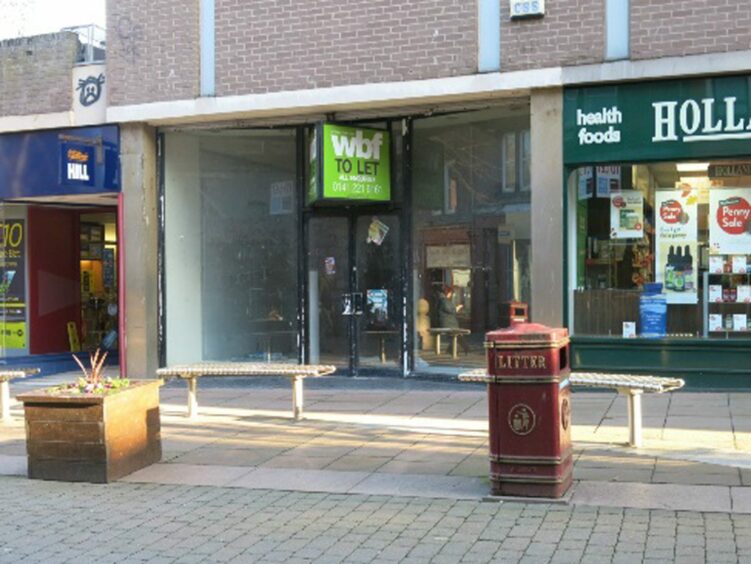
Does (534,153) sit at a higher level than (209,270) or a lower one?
higher

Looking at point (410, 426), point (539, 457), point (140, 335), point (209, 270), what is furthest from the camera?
point (209, 270)

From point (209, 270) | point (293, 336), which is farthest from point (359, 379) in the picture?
point (209, 270)

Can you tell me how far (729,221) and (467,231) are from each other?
134 inches

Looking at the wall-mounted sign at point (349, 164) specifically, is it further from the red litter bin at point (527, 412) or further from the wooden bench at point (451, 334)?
the red litter bin at point (527, 412)

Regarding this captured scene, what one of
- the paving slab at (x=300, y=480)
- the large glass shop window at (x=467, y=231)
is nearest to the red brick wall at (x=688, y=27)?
the large glass shop window at (x=467, y=231)

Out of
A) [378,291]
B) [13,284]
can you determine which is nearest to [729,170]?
[378,291]

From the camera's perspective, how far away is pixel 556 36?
10844mm

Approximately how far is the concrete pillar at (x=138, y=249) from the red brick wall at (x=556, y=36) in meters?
5.51

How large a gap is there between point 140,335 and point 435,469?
6916mm

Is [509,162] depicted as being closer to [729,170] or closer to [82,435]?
[729,170]

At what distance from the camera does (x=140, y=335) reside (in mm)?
12961

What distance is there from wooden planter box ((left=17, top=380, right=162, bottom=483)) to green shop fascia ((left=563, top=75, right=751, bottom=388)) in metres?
5.85

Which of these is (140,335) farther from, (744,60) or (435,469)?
(744,60)

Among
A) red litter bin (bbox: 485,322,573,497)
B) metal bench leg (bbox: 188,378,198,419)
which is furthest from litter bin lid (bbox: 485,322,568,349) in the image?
metal bench leg (bbox: 188,378,198,419)
